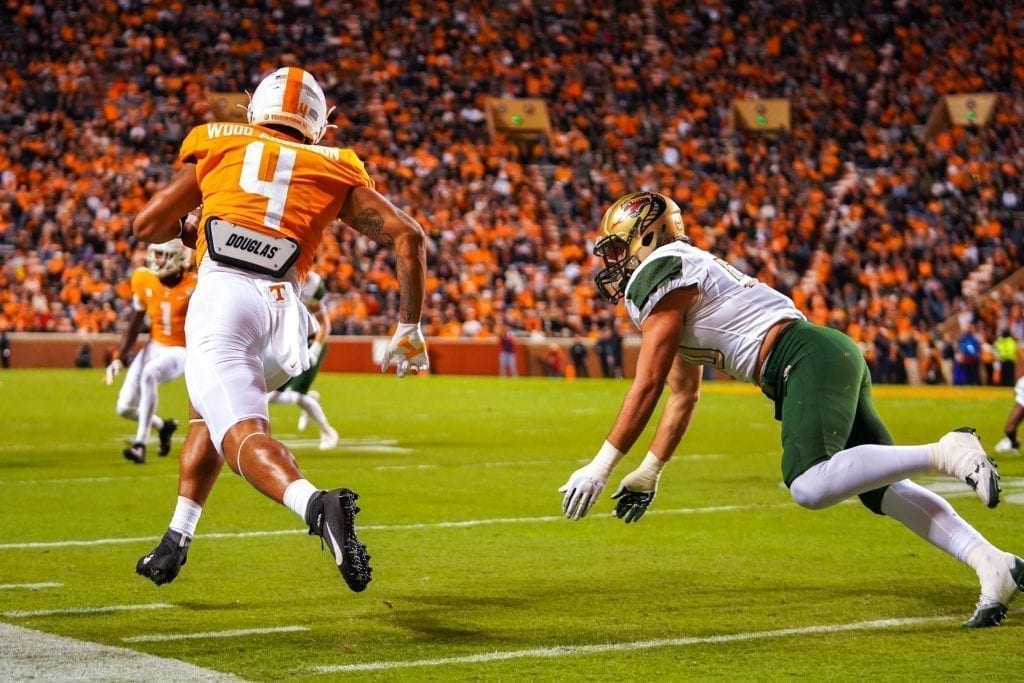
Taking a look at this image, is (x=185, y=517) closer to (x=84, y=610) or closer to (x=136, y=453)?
(x=84, y=610)

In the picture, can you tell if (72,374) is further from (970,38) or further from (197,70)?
(970,38)

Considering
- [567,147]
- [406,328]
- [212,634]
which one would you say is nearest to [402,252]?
[406,328]

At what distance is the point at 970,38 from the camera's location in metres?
37.5

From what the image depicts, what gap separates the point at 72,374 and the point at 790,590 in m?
23.6

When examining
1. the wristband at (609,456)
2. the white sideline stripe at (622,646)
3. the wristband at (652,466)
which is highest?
the wristband at (609,456)

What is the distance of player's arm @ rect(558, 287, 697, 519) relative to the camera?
190 inches

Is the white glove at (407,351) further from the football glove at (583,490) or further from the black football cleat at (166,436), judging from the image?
the black football cleat at (166,436)

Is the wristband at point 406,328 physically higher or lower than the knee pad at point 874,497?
higher

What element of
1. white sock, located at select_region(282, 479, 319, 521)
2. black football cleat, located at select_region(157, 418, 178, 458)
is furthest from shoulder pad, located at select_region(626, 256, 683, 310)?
black football cleat, located at select_region(157, 418, 178, 458)

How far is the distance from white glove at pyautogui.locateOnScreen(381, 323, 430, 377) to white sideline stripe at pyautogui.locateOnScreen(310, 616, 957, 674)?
3.69 ft

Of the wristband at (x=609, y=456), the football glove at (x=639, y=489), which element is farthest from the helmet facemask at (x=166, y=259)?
the wristband at (x=609, y=456)

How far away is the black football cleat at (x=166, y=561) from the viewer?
5.27 meters

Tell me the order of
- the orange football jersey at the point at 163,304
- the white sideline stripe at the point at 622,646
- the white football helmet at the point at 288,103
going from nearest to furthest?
1. the white sideline stripe at the point at 622,646
2. the white football helmet at the point at 288,103
3. the orange football jersey at the point at 163,304

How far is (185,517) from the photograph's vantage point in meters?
5.46
